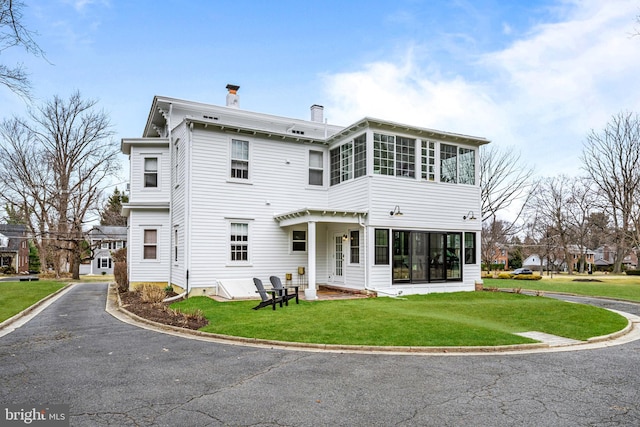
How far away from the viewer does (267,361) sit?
23.1ft

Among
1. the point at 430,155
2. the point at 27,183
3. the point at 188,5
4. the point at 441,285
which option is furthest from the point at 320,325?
the point at 27,183

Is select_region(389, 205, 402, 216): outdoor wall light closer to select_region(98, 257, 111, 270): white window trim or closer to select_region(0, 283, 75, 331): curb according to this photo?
select_region(0, 283, 75, 331): curb

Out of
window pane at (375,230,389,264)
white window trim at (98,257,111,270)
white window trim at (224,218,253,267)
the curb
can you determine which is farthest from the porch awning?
white window trim at (98,257,111,270)

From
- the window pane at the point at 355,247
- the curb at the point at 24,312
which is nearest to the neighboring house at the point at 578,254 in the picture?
the window pane at the point at 355,247

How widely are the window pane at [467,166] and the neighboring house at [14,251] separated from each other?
58634mm

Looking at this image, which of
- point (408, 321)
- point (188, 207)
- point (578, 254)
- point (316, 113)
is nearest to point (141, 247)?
point (188, 207)

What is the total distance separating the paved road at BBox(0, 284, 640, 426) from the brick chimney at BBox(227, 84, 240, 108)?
46.3 ft

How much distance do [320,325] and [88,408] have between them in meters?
5.70

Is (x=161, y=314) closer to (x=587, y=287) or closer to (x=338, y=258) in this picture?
(x=338, y=258)

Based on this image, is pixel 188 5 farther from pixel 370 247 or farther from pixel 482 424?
pixel 482 424

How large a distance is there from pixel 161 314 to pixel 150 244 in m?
6.97

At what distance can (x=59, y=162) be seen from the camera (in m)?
35.2

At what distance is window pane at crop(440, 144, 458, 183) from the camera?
1765 centimetres

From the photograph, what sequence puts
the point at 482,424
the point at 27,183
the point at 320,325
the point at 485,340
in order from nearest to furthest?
the point at 482,424, the point at 485,340, the point at 320,325, the point at 27,183
